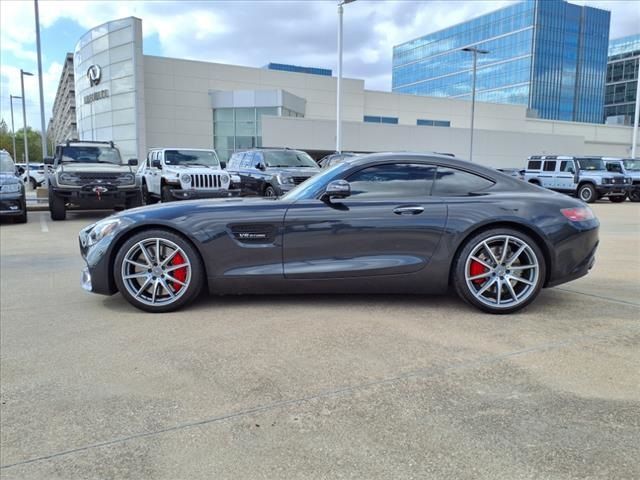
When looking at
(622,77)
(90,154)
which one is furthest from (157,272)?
(622,77)

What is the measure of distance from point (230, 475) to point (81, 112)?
159 feet

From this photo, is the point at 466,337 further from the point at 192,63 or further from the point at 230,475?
the point at 192,63

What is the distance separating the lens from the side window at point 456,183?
15.0ft

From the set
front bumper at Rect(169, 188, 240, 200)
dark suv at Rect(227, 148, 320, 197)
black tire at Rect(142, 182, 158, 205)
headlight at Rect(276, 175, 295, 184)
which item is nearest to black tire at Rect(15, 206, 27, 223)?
front bumper at Rect(169, 188, 240, 200)

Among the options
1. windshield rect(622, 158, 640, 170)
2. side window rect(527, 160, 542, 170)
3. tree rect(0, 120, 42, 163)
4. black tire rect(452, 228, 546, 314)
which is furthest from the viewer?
tree rect(0, 120, 42, 163)

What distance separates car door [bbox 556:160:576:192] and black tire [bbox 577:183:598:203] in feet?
1.11

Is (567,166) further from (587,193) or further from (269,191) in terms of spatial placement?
(269,191)

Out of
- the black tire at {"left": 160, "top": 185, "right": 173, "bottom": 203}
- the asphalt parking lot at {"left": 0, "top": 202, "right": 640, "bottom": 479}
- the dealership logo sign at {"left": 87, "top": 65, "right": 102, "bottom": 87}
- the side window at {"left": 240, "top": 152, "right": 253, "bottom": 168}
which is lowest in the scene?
the asphalt parking lot at {"left": 0, "top": 202, "right": 640, "bottom": 479}

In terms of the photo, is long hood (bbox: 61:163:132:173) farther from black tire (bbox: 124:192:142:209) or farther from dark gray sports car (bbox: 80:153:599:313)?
dark gray sports car (bbox: 80:153:599:313)

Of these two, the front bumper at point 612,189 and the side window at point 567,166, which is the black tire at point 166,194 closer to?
the side window at point 567,166

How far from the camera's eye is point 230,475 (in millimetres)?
2213

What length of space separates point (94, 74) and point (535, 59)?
81761 millimetres

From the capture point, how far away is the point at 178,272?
4.50 metres

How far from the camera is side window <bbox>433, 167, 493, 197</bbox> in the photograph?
4.59m
